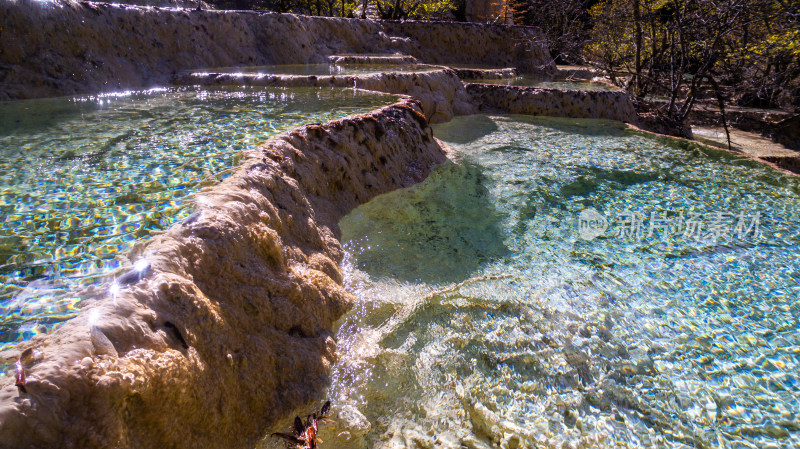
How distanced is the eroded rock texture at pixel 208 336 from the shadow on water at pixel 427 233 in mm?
296

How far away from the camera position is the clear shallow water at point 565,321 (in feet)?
6.57

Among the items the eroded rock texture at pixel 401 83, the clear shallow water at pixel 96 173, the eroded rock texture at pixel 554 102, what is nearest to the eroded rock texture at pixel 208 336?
the clear shallow water at pixel 96 173

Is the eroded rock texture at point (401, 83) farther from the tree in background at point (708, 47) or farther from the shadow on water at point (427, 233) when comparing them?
the tree in background at point (708, 47)

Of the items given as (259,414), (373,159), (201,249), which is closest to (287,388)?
(259,414)

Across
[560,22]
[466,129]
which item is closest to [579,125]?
[466,129]

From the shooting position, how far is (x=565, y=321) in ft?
8.68

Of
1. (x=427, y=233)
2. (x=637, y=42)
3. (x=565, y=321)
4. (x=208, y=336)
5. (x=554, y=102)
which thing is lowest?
(x=565, y=321)

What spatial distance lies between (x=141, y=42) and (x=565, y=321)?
7.80m

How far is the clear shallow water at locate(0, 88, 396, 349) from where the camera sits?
1.83 metres

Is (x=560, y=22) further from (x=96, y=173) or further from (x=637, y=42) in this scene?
(x=96, y=173)

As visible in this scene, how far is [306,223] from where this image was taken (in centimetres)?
307

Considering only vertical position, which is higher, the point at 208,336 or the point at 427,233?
the point at 208,336

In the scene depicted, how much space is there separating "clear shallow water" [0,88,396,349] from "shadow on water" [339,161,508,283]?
1129mm

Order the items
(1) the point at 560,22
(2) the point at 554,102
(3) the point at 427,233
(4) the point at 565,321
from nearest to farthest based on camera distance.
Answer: (4) the point at 565,321
(3) the point at 427,233
(2) the point at 554,102
(1) the point at 560,22
